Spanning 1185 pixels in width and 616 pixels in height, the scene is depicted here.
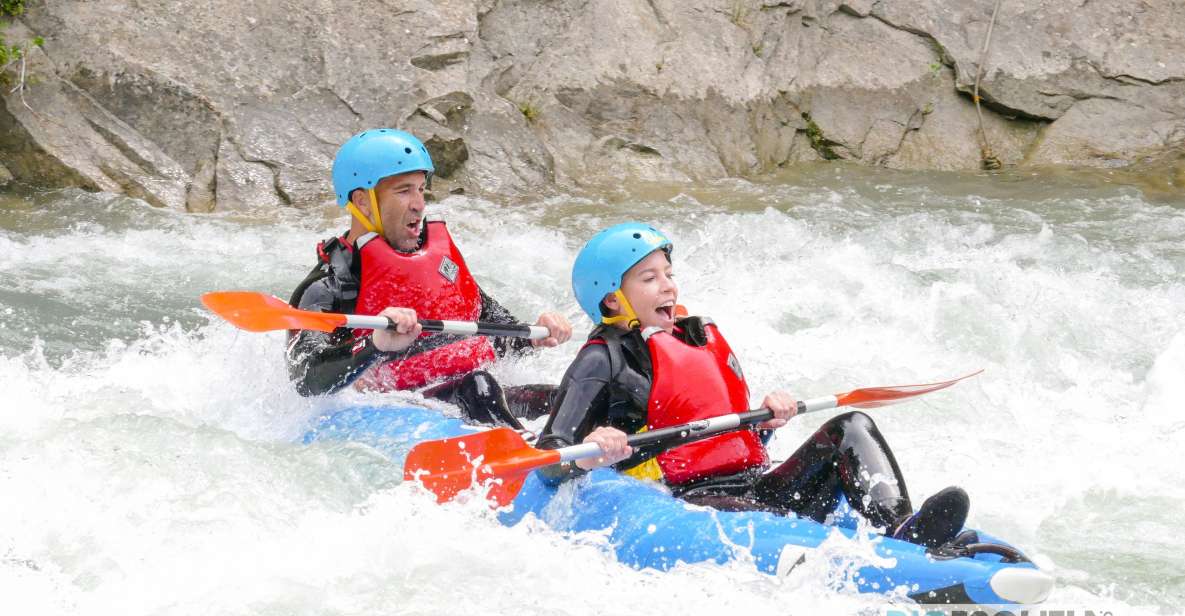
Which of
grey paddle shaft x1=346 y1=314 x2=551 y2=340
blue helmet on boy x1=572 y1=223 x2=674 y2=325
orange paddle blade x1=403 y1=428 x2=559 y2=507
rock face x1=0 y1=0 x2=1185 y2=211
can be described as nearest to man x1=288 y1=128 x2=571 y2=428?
grey paddle shaft x1=346 y1=314 x2=551 y2=340

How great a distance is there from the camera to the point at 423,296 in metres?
5.04

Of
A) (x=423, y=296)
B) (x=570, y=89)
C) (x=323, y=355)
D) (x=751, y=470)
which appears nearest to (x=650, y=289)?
(x=751, y=470)

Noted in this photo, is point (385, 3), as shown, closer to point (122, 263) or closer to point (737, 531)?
point (122, 263)

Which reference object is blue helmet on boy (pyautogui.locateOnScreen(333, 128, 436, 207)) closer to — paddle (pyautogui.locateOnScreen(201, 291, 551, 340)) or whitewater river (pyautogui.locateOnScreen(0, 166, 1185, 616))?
paddle (pyautogui.locateOnScreen(201, 291, 551, 340))

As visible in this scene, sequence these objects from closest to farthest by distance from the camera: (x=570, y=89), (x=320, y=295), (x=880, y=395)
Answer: (x=880, y=395) < (x=320, y=295) < (x=570, y=89)

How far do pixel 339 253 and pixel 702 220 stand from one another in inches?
150

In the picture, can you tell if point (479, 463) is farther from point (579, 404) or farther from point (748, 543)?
point (748, 543)

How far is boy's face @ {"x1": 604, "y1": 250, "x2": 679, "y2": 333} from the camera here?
4.05m

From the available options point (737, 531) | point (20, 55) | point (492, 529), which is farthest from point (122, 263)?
point (737, 531)

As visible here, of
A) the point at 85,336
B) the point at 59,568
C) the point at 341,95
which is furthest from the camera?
the point at 341,95

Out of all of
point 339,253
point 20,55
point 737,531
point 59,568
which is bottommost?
point 59,568

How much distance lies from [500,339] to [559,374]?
1081mm

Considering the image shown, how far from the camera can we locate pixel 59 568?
12.6 feet

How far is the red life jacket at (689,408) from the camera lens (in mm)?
4000
